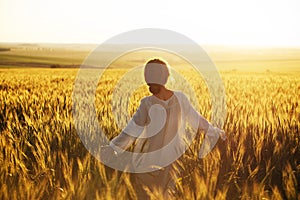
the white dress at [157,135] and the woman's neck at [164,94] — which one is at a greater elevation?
the woman's neck at [164,94]

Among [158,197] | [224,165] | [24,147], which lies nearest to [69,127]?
[24,147]

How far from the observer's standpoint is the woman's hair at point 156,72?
336cm

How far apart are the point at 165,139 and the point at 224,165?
493 mm

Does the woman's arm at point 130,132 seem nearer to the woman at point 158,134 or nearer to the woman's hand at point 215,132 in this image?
the woman at point 158,134

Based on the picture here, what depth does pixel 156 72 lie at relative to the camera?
3357mm

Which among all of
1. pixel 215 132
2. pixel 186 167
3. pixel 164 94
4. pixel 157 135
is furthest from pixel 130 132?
pixel 215 132

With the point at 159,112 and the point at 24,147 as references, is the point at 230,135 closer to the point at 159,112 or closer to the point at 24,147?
the point at 159,112

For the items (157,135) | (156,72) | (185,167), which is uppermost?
(156,72)

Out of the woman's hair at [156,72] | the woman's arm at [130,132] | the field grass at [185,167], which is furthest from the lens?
the woman's arm at [130,132]

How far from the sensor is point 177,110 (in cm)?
367

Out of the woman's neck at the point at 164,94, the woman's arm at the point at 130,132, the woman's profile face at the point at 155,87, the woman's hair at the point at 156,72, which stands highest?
the woman's hair at the point at 156,72

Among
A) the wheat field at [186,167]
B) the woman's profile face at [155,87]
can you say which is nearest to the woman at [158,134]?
the woman's profile face at [155,87]

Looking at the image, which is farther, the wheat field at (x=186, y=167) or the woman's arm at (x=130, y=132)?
the woman's arm at (x=130, y=132)

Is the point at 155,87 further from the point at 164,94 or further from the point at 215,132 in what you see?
the point at 215,132
